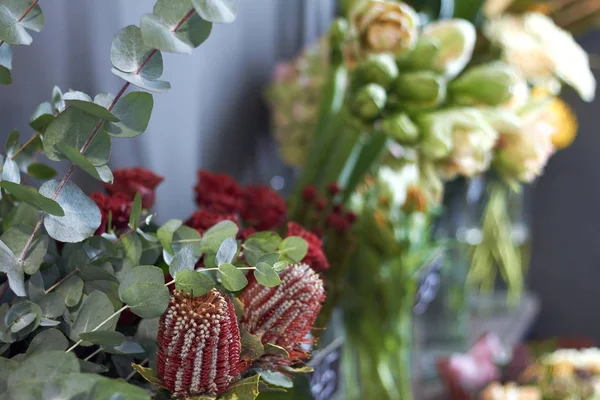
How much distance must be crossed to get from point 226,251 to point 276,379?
0.25 ft

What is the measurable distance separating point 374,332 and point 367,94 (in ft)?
0.96

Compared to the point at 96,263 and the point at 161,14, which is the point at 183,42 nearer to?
the point at 161,14

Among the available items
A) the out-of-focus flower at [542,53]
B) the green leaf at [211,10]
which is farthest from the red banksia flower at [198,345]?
the out-of-focus flower at [542,53]

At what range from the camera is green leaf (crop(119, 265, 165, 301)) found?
303mm

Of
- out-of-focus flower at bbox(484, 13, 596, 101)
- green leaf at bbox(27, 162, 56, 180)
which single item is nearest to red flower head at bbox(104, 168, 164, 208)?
green leaf at bbox(27, 162, 56, 180)

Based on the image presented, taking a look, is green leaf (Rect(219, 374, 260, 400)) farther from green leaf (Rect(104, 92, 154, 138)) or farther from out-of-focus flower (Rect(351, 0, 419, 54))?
out-of-focus flower (Rect(351, 0, 419, 54))

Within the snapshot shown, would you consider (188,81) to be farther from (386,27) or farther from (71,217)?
(71,217)

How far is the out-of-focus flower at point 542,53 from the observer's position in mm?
774

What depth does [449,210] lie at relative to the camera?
40.7 inches

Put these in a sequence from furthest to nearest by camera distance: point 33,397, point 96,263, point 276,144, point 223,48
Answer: point 276,144 < point 223,48 < point 96,263 < point 33,397

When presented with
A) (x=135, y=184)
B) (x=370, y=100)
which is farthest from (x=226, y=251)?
(x=370, y=100)

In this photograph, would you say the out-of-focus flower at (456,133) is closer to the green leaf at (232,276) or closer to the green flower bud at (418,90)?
the green flower bud at (418,90)

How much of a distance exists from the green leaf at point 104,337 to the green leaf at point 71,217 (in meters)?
0.04

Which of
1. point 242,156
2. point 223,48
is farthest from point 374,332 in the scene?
point 223,48
